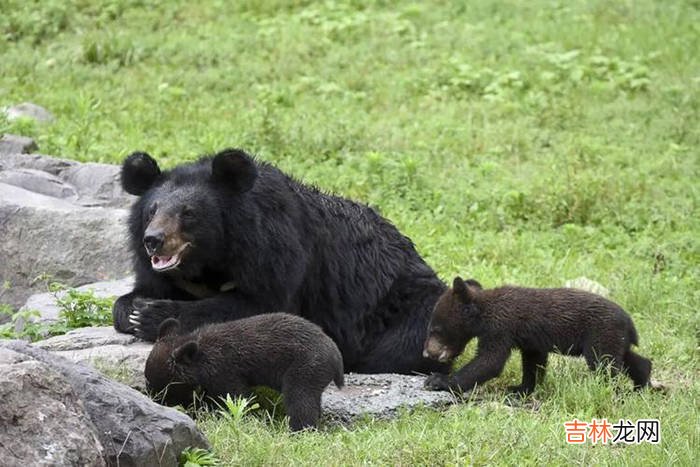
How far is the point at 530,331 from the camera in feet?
25.9

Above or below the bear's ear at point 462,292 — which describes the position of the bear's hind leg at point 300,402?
below

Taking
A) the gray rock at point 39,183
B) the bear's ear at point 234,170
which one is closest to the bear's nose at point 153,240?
the bear's ear at point 234,170

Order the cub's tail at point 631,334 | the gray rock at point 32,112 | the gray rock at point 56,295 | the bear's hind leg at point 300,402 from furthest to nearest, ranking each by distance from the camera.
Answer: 1. the gray rock at point 32,112
2. the gray rock at point 56,295
3. the cub's tail at point 631,334
4. the bear's hind leg at point 300,402

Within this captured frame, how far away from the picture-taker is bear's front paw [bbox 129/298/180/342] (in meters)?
7.96

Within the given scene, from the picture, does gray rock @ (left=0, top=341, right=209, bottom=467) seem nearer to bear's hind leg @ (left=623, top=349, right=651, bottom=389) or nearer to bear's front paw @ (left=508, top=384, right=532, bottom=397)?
bear's front paw @ (left=508, top=384, right=532, bottom=397)

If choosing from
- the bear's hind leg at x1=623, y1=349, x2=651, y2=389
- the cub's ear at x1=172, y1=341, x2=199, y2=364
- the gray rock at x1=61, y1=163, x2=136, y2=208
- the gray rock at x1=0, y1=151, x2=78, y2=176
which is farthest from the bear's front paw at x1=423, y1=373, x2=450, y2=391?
the gray rock at x1=0, y1=151, x2=78, y2=176

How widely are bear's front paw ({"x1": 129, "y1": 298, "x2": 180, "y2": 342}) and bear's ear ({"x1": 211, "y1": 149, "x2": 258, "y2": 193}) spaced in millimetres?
842

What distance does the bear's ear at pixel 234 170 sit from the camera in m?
8.03

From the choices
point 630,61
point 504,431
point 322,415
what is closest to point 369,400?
point 322,415

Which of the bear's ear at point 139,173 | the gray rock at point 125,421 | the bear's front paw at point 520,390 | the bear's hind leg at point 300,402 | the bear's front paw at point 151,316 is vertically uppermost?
the bear's ear at point 139,173

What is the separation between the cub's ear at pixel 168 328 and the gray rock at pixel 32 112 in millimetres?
7753

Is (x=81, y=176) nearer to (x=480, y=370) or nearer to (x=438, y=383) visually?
(x=438, y=383)

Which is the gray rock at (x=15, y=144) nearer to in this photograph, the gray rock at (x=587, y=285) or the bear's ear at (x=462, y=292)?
the gray rock at (x=587, y=285)

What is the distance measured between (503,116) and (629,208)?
3384 mm
